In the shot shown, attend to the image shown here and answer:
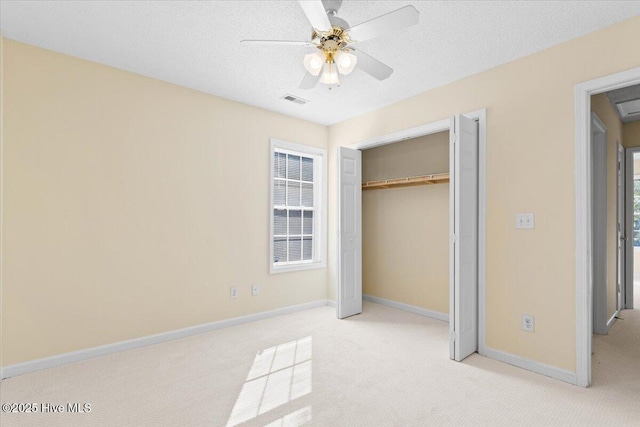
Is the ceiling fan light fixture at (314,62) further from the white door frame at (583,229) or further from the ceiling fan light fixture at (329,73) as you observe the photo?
the white door frame at (583,229)

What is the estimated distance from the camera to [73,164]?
2.87 m

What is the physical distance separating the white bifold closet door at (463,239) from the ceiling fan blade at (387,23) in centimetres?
131

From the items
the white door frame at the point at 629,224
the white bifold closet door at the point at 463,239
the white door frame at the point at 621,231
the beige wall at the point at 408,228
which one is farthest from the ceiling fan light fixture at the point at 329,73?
the white door frame at the point at 629,224

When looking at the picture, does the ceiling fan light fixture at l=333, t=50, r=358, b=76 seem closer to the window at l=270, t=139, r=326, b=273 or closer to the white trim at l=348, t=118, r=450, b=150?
the white trim at l=348, t=118, r=450, b=150

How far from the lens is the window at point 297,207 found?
4.44 metres

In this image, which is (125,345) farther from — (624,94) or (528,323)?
(624,94)

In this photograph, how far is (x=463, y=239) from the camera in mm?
2965

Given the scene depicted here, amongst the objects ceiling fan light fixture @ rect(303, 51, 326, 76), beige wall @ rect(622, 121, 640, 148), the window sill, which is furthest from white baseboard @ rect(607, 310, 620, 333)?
ceiling fan light fixture @ rect(303, 51, 326, 76)

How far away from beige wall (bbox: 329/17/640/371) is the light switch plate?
4cm

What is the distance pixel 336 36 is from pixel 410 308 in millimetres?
3543

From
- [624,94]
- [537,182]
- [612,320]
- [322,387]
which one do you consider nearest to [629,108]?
[624,94]

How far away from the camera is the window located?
4.44m

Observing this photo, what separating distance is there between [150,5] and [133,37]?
502mm

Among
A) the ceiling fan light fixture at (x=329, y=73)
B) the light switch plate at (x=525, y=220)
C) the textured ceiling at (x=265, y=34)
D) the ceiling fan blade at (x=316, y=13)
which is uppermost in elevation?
the textured ceiling at (x=265, y=34)
